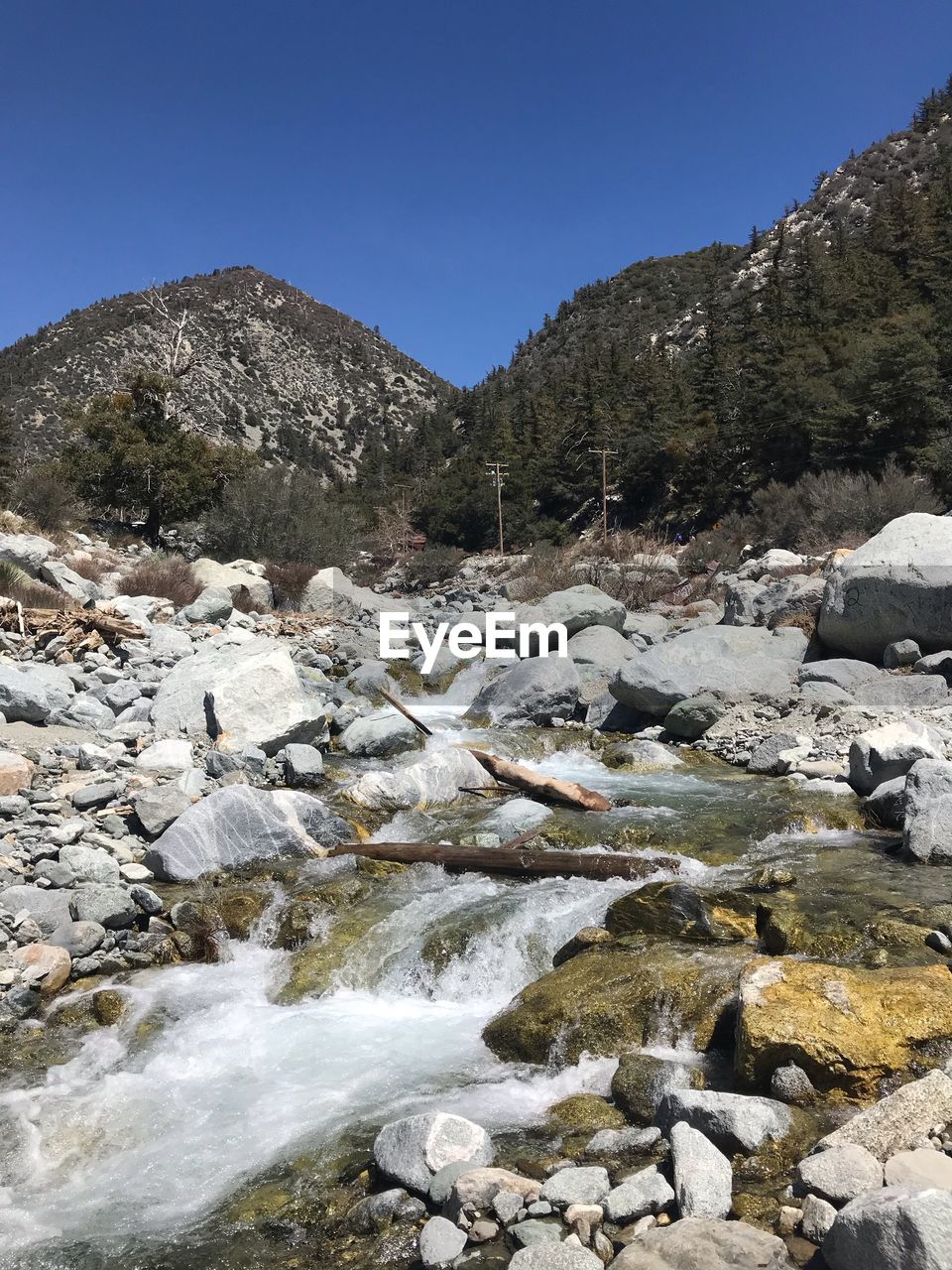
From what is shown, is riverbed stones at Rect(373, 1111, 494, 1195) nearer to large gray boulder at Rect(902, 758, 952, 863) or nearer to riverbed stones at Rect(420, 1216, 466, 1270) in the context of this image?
riverbed stones at Rect(420, 1216, 466, 1270)

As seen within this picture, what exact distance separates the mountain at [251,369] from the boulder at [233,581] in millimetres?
42694

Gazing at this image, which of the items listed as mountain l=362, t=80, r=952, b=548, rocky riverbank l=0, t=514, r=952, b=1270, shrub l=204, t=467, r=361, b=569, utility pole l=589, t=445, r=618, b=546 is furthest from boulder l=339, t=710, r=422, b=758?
utility pole l=589, t=445, r=618, b=546

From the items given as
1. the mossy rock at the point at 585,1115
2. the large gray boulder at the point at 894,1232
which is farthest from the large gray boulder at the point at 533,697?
the large gray boulder at the point at 894,1232

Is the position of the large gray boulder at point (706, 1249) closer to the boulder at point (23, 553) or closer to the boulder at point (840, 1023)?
the boulder at point (840, 1023)

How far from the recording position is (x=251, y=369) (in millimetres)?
94375

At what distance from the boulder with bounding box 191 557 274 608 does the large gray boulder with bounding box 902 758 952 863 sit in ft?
52.2

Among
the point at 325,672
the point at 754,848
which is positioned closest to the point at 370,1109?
the point at 754,848

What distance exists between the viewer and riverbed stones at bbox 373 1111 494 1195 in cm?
332

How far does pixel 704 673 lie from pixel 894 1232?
31.7ft

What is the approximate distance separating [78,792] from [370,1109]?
14.7 feet

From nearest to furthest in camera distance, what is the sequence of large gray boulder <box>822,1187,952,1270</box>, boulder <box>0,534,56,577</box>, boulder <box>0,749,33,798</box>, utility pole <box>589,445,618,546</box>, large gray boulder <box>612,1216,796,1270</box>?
large gray boulder <box>822,1187,952,1270</box>, large gray boulder <box>612,1216,796,1270</box>, boulder <box>0,749,33,798</box>, boulder <box>0,534,56,577</box>, utility pole <box>589,445,618,546</box>

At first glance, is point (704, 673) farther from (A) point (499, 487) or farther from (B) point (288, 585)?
(A) point (499, 487)

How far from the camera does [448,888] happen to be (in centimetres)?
656

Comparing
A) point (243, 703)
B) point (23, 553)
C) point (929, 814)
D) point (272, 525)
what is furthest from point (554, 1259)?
point (272, 525)
